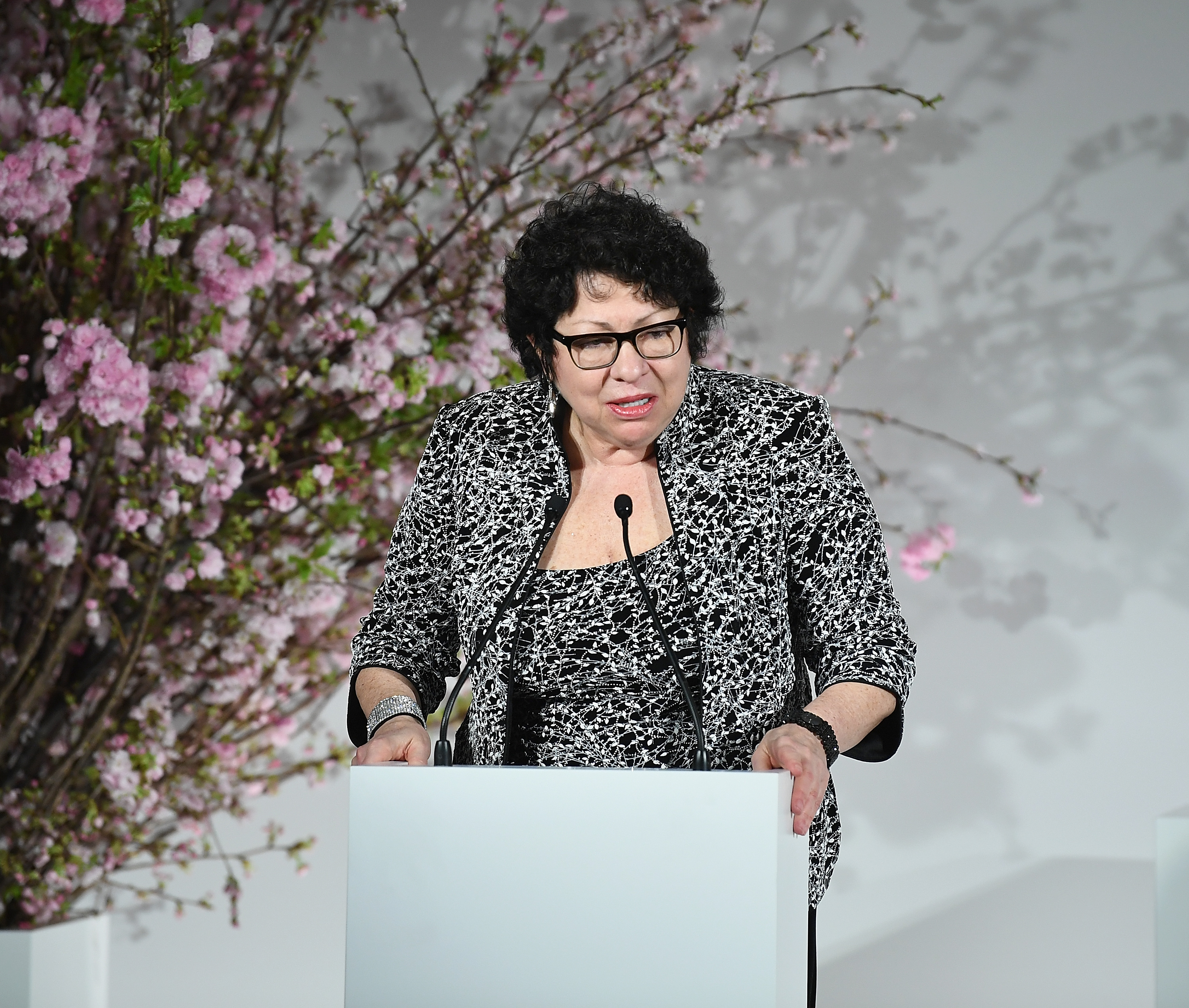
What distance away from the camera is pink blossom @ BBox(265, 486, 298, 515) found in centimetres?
257

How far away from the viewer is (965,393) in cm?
285

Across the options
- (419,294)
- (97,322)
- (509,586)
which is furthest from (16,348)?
(509,586)

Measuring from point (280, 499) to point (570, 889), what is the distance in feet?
5.57

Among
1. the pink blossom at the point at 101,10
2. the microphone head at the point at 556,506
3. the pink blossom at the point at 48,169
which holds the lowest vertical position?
the microphone head at the point at 556,506

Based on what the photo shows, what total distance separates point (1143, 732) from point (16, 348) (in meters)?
2.49

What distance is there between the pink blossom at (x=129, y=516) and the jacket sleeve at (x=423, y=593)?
1.06 metres

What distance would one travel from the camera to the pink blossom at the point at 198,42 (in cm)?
222

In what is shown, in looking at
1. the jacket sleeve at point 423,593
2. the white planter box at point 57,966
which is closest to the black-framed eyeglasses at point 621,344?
the jacket sleeve at point 423,593

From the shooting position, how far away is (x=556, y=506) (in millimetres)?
1453

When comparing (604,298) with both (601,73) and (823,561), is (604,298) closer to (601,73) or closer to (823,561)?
(823,561)

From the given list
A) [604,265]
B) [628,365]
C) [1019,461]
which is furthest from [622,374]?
[1019,461]

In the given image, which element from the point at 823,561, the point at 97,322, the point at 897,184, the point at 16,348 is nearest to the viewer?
the point at 823,561

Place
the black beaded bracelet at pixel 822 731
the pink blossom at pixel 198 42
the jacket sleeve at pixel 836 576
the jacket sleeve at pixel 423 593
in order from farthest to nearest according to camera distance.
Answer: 1. the pink blossom at pixel 198 42
2. the jacket sleeve at pixel 423 593
3. the jacket sleeve at pixel 836 576
4. the black beaded bracelet at pixel 822 731

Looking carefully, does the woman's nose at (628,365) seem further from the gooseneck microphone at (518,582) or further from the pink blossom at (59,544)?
the pink blossom at (59,544)
